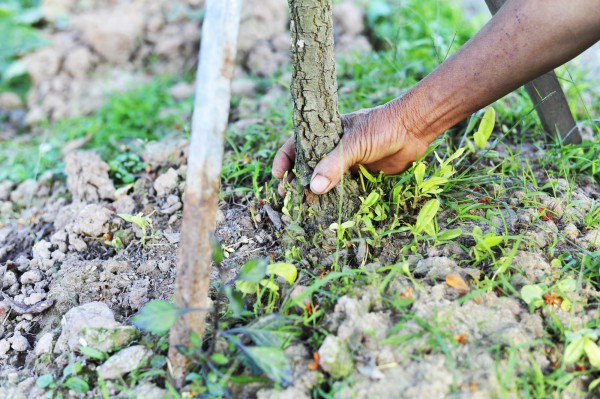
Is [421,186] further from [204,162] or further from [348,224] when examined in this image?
[204,162]

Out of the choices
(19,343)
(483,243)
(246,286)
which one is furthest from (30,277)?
(483,243)

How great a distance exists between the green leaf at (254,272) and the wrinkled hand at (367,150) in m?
0.41

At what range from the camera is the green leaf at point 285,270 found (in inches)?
71.1

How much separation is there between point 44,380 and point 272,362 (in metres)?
0.77

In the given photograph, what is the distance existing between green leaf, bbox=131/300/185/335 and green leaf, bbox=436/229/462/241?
3.13 ft

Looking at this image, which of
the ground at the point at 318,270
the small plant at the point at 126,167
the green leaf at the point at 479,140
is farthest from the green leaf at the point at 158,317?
the green leaf at the point at 479,140

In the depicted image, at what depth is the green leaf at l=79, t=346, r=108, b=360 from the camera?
5.61ft

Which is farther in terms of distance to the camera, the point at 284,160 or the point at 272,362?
the point at 284,160

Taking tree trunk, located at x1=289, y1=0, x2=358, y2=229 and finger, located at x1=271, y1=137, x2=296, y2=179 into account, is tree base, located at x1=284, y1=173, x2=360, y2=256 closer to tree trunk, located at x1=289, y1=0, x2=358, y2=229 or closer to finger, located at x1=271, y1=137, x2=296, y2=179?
tree trunk, located at x1=289, y1=0, x2=358, y2=229

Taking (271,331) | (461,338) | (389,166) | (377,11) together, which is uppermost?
(377,11)

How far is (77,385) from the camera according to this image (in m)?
1.67

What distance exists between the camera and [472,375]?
1.55m

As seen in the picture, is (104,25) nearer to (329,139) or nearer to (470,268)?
(329,139)

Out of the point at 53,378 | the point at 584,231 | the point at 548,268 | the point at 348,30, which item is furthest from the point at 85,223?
the point at 348,30
